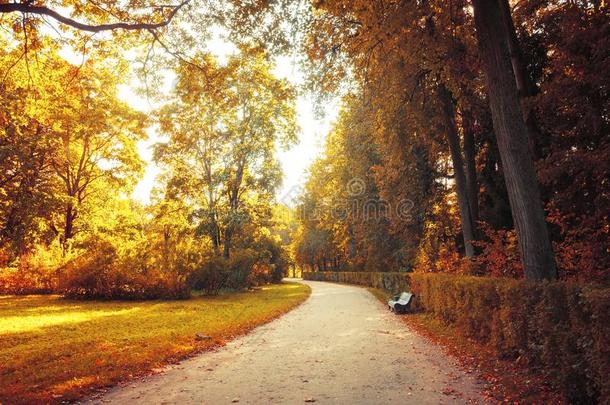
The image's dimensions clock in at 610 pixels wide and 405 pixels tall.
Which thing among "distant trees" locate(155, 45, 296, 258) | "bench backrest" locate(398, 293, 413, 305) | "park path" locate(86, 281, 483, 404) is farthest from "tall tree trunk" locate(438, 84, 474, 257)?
"distant trees" locate(155, 45, 296, 258)

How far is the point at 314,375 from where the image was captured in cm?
676

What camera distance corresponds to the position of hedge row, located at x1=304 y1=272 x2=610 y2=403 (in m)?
4.19

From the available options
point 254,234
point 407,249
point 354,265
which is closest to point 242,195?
point 254,234

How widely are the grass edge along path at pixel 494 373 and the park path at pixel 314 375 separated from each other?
0.79ft

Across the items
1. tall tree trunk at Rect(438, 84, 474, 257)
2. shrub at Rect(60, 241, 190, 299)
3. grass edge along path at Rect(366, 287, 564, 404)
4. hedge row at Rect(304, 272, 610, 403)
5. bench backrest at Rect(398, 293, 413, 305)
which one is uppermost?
tall tree trunk at Rect(438, 84, 474, 257)

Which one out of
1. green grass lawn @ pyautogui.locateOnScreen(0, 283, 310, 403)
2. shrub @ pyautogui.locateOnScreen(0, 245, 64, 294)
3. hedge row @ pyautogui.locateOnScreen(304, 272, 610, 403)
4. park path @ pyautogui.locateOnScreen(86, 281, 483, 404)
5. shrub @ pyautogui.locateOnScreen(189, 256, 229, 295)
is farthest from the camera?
shrub @ pyautogui.locateOnScreen(0, 245, 64, 294)

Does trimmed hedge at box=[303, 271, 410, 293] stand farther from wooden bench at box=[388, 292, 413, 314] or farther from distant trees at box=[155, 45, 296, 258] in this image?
distant trees at box=[155, 45, 296, 258]

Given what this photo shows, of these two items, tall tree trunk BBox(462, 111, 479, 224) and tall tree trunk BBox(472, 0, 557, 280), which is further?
tall tree trunk BBox(462, 111, 479, 224)

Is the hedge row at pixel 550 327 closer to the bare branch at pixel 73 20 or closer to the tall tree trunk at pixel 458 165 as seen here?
the tall tree trunk at pixel 458 165

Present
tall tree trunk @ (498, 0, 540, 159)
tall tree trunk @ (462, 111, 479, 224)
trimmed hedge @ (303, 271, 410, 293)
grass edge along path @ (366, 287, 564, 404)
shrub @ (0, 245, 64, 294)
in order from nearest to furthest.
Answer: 1. grass edge along path @ (366, 287, 564, 404)
2. tall tree trunk @ (498, 0, 540, 159)
3. tall tree trunk @ (462, 111, 479, 224)
4. trimmed hedge @ (303, 271, 410, 293)
5. shrub @ (0, 245, 64, 294)

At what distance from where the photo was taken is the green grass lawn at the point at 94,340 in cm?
659

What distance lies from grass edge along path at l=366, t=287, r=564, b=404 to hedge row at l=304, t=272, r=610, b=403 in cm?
18

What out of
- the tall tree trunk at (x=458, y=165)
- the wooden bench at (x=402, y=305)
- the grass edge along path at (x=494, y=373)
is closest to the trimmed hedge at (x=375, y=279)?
the wooden bench at (x=402, y=305)

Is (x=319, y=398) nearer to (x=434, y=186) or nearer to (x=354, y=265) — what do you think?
(x=434, y=186)
